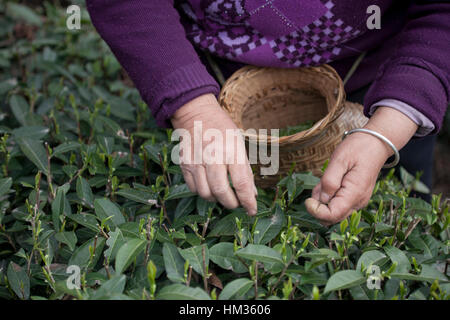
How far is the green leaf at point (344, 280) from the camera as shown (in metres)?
0.81

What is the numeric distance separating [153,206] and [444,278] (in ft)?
2.35

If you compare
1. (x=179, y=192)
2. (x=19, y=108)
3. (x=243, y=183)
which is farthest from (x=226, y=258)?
(x=19, y=108)

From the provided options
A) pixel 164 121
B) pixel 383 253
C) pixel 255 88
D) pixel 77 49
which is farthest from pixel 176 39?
pixel 77 49

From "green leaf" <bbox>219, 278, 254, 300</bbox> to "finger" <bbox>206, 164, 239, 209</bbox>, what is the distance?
20cm

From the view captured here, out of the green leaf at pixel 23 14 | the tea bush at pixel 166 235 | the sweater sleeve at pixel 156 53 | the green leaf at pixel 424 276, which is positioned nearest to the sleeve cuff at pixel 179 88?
the sweater sleeve at pixel 156 53

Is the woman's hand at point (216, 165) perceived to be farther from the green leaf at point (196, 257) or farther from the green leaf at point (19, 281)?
the green leaf at point (19, 281)

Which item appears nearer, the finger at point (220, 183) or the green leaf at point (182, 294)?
the green leaf at point (182, 294)

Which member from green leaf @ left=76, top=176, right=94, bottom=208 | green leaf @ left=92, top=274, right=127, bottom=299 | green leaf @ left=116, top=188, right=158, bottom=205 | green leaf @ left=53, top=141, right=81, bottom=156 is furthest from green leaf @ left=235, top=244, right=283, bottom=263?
green leaf @ left=53, top=141, right=81, bottom=156

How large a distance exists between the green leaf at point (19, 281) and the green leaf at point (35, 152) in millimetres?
336

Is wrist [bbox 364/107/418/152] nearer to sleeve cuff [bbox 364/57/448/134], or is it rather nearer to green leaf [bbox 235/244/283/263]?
sleeve cuff [bbox 364/57/448/134]

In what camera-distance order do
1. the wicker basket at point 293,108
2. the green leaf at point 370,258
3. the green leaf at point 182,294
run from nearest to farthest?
the green leaf at point 182,294 → the green leaf at point 370,258 → the wicker basket at point 293,108

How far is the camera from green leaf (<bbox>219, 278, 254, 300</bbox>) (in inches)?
31.9

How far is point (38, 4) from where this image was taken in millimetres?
2957

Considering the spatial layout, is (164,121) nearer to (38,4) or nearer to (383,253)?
(383,253)
